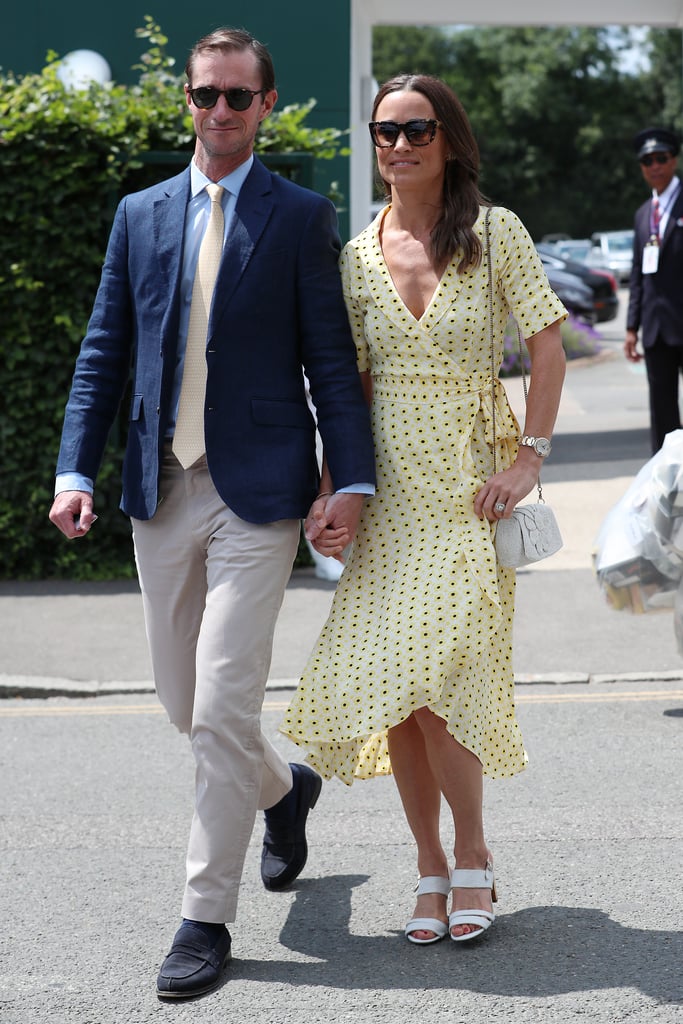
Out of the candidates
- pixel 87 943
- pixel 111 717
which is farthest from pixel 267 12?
pixel 87 943

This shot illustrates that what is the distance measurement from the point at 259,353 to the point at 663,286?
5.44 m

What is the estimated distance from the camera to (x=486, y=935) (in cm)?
388

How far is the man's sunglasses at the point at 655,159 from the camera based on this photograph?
8.83 m

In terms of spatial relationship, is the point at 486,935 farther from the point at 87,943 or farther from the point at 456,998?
the point at 87,943

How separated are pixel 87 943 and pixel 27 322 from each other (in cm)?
522

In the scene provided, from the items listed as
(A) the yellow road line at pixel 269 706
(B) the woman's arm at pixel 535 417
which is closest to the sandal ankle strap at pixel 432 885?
(B) the woman's arm at pixel 535 417

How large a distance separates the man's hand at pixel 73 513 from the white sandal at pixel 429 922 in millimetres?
1276

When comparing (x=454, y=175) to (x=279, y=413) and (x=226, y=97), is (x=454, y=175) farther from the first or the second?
(x=279, y=413)

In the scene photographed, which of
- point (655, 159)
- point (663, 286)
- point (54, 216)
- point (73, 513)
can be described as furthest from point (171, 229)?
point (655, 159)

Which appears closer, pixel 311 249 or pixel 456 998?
pixel 456 998

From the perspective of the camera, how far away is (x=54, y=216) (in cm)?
845

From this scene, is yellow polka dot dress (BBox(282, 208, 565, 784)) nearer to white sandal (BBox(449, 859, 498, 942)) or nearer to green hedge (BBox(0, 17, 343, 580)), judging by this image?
white sandal (BBox(449, 859, 498, 942))

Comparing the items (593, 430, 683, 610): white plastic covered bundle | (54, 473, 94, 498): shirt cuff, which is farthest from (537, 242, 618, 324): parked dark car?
(54, 473, 94, 498): shirt cuff

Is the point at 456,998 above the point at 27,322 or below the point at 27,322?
below
